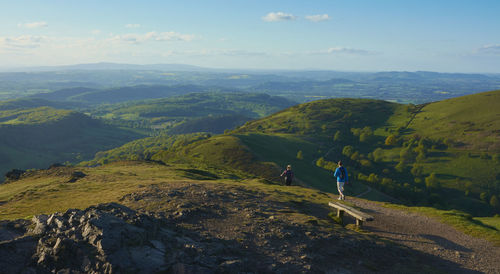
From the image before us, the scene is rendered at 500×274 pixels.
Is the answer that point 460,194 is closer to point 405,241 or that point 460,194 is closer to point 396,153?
point 396,153

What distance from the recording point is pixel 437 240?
2162 centimetres

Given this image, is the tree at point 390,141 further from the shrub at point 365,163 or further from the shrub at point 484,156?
the shrub at point 484,156

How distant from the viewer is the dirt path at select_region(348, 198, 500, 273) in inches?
730

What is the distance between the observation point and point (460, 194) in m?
131

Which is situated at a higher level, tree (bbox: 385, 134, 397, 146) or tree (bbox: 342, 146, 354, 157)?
tree (bbox: 385, 134, 397, 146)

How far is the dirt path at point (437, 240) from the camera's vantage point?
18531mm

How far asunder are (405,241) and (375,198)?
270 ft

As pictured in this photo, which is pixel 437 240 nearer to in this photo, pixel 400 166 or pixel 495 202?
pixel 495 202

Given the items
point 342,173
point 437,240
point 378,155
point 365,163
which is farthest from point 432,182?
point 437,240

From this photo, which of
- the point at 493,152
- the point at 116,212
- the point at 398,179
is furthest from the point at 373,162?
the point at 116,212

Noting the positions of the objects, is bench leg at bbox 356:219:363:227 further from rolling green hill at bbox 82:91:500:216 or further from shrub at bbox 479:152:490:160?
shrub at bbox 479:152:490:160

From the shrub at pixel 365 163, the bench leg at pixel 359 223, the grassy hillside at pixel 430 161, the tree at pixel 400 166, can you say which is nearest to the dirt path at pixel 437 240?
the bench leg at pixel 359 223

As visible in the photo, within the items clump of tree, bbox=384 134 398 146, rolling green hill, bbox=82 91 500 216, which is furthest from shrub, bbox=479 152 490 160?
clump of tree, bbox=384 134 398 146

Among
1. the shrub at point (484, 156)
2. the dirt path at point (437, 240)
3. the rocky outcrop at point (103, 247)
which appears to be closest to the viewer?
the rocky outcrop at point (103, 247)
